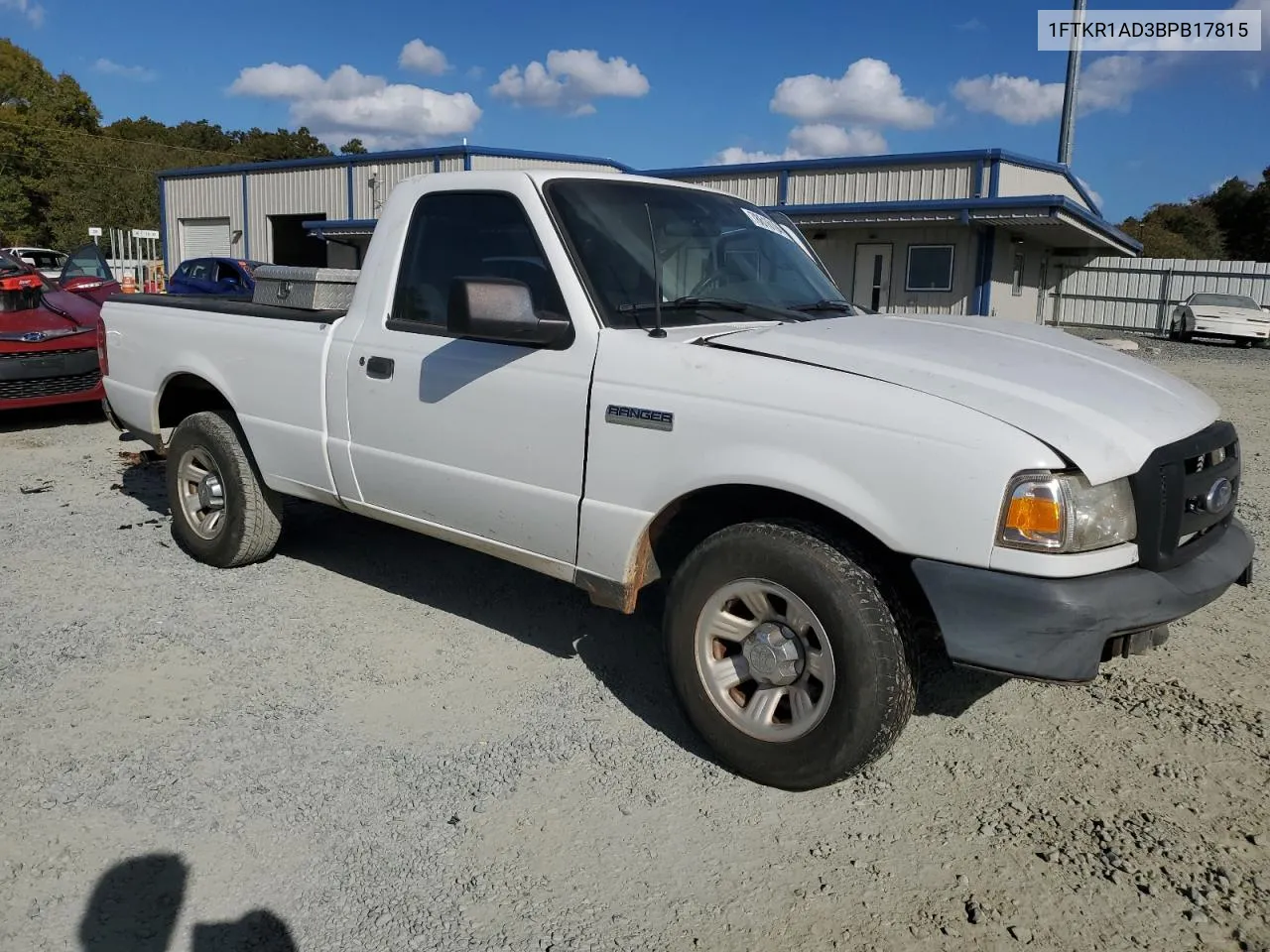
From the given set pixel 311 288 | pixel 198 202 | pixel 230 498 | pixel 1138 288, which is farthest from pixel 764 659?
pixel 198 202

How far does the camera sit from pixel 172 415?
5.84 meters

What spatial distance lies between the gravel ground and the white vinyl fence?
100 ft

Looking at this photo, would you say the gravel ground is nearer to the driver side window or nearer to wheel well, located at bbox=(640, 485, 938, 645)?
wheel well, located at bbox=(640, 485, 938, 645)

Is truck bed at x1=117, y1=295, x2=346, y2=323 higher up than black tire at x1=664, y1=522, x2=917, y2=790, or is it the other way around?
truck bed at x1=117, y1=295, x2=346, y2=323

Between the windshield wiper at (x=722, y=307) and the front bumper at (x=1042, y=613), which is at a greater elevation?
the windshield wiper at (x=722, y=307)

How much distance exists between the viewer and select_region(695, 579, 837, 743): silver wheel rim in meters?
3.19

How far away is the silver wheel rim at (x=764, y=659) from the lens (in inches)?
125

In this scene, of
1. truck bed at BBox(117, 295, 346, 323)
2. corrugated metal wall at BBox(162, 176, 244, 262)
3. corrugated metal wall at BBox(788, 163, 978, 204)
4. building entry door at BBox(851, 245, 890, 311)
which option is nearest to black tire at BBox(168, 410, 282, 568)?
truck bed at BBox(117, 295, 346, 323)

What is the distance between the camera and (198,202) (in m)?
34.6

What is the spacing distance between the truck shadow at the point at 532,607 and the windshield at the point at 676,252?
151 cm

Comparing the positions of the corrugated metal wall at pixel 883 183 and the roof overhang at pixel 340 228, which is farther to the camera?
the roof overhang at pixel 340 228

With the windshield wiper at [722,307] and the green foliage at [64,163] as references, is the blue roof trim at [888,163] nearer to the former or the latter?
the windshield wiper at [722,307]

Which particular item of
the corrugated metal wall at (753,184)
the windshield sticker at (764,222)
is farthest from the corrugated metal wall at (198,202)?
the windshield sticker at (764,222)

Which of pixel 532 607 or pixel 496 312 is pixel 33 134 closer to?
pixel 532 607
